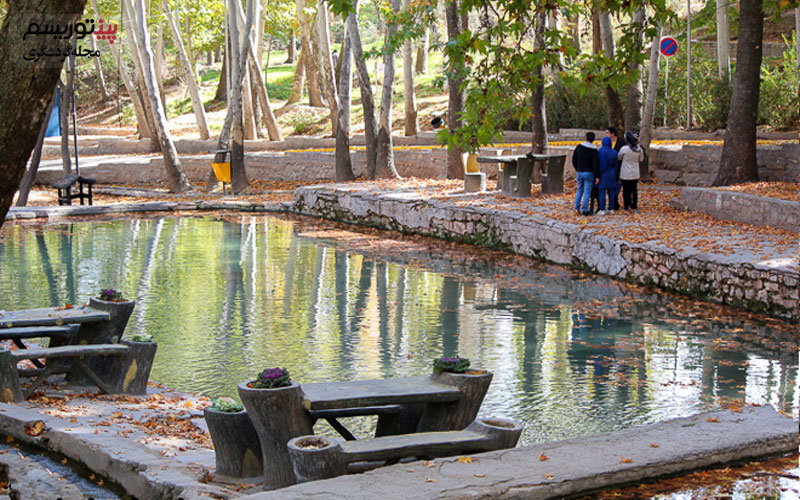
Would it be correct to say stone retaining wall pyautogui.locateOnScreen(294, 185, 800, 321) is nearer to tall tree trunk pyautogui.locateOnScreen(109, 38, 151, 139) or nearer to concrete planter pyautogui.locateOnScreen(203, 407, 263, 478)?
concrete planter pyautogui.locateOnScreen(203, 407, 263, 478)

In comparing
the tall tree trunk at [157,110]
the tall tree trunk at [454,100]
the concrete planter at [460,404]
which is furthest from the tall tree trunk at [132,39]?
the concrete planter at [460,404]

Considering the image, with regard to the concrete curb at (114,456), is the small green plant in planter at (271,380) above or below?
above

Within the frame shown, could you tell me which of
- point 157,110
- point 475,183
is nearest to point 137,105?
point 157,110

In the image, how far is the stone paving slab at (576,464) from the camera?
5527 mm

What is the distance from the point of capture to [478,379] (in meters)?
6.46

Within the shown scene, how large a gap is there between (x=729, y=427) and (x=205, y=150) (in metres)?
30.7

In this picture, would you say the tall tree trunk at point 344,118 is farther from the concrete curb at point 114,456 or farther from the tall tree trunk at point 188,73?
the concrete curb at point 114,456

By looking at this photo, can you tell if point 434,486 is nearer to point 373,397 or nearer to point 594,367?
point 373,397

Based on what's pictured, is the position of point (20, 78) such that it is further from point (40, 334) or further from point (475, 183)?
point (475, 183)

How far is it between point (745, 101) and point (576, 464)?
14.9 meters

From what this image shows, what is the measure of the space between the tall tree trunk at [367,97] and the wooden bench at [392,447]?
18850mm

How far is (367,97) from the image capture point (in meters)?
25.6

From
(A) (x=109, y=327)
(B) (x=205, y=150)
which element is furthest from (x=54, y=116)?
(A) (x=109, y=327)

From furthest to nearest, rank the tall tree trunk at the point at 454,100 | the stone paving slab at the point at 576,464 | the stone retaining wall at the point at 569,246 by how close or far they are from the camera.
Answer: the tall tree trunk at the point at 454,100 < the stone retaining wall at the point at 569,246 < the stone paving slab at the point at 576,464
